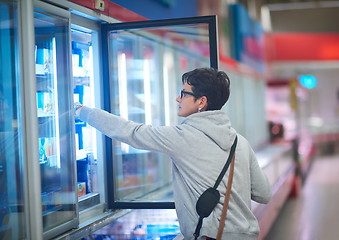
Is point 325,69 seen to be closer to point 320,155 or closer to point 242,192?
point 320,155

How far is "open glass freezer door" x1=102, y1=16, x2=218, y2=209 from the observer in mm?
4133

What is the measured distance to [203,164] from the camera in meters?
2.89

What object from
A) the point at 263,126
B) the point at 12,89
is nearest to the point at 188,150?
the point at 12,89

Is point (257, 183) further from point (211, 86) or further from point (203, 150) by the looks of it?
point (211, 86)

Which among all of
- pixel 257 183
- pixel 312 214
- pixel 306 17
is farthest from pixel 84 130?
pixel 306 17

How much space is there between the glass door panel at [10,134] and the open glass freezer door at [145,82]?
110 centimetres

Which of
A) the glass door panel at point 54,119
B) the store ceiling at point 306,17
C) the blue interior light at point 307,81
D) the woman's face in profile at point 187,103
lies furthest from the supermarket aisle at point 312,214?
the store ceiling at point 306,17

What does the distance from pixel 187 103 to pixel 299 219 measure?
576 cm

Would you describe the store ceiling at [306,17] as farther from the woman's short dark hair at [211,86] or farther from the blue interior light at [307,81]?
the woman's short dark hair at [211,86]

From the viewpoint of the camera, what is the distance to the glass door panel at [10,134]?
307 centimetres

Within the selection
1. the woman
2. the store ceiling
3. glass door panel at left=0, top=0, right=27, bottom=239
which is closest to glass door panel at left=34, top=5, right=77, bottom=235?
glass door panel at left=0, top=0, right=27, bottom=239

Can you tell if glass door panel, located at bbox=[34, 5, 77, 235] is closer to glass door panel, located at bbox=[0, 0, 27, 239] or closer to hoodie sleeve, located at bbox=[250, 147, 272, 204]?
glass door panel, located at bbox=[0, 0, 27, 239]

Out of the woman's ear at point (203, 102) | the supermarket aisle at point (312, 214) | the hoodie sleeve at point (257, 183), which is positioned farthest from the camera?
the supermarket aisle at point (312, 214)

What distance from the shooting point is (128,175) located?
18.8ft
